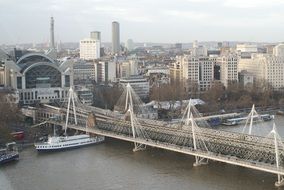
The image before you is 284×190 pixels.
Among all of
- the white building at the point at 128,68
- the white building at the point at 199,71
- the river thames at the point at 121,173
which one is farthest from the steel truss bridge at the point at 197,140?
the white building at the point at 128,68

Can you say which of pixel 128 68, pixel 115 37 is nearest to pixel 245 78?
pixel 128 68

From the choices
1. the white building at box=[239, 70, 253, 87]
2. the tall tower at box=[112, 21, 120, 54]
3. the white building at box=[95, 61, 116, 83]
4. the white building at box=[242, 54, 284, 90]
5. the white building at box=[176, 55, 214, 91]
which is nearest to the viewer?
the white building at box=[176, 55, 214, 91]

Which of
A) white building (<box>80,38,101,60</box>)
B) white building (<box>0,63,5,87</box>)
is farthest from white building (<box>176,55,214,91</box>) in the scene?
white building (<box>80,38,101,60</box>)

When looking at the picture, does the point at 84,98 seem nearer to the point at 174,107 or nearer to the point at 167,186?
the point at 174,107

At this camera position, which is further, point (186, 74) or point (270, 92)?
point (186, 74)

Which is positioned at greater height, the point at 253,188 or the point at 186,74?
the point at 186,74

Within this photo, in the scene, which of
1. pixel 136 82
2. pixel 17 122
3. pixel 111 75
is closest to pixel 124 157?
pixel 17 122

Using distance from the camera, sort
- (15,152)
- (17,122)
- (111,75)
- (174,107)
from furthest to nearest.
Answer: (111,75)
(174,107)
(17,122)
(15,152)

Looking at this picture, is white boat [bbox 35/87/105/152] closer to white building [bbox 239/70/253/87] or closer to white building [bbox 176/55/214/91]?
white building [bbox 176/55/214/91]
